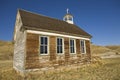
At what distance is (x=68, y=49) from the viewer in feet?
46.3

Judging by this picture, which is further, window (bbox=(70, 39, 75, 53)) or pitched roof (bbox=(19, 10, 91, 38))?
window (bbox=(70, 39, 75, 53))

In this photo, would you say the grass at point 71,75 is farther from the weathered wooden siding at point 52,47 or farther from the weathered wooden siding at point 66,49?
the weathered wooden siding at point 66,49

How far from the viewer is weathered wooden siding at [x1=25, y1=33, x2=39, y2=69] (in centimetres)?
1036

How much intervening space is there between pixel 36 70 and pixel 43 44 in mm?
2848

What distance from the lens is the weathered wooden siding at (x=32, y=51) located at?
408 inches

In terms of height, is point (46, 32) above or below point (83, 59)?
above

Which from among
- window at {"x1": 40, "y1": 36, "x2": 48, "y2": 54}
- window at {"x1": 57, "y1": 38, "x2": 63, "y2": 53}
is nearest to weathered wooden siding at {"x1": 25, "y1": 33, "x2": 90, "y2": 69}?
window at {"x1": 40, "y1": 36, "x2": 48, "y2": 54}

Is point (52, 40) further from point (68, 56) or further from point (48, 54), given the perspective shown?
point (68, 56)

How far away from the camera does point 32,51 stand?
1077 centimetres

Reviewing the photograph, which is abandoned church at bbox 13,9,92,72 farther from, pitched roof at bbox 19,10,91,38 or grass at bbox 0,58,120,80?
grass at bbox 0,58,120,80

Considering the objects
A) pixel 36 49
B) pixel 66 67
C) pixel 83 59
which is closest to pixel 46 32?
pixel 36 49

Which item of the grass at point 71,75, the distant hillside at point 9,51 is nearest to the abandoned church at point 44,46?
the grass at point 71,75

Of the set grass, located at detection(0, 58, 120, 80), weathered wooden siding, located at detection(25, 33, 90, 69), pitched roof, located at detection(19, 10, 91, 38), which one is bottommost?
grass, located at detection(0, 58, 120, 80)

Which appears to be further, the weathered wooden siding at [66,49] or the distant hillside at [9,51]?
the distant hillside at [9,51]
